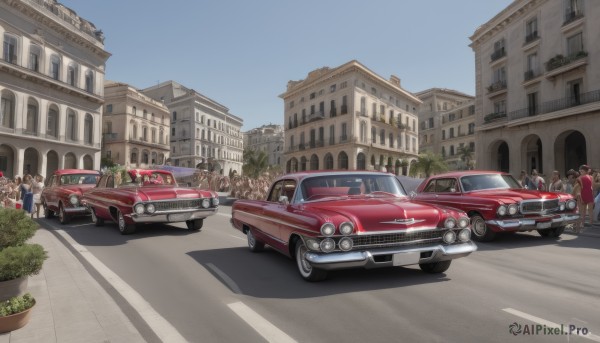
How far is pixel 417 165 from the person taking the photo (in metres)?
43.0

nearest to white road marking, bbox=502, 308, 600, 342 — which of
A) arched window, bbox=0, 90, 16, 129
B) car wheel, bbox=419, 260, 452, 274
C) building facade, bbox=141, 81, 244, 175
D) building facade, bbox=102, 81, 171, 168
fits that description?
car wheel, bbox=419, 260, 452, 274

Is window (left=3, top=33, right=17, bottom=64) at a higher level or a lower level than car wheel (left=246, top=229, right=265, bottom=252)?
higher

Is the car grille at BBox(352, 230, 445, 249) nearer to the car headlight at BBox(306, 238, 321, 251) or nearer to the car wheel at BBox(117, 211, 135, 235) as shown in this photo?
the car headlight at BBox(306, 238, 321, 251)

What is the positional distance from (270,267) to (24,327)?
10.3 ft

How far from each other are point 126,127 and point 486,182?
177 ft

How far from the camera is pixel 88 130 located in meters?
39.8

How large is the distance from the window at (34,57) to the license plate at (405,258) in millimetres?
38344

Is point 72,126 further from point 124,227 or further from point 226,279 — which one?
point 226,279

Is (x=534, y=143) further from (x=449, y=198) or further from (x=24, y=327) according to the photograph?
(x=24, y=327)

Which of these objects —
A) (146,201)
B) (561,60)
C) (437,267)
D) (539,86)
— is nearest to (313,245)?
(437,267)

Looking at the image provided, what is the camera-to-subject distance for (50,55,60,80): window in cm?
3475

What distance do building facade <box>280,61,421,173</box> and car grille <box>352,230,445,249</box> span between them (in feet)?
128

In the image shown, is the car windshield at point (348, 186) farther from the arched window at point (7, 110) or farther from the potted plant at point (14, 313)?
the arched window at point (7, 110)

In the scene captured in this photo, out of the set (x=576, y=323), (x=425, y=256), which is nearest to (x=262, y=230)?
(x=425, y=256)
